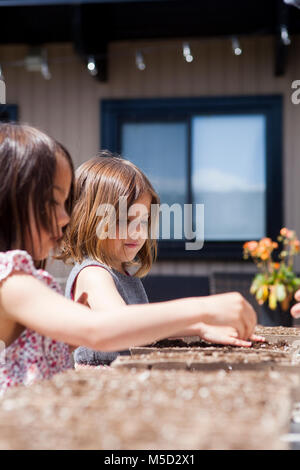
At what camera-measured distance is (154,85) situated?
5664 millimetres

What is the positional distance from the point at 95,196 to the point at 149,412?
1.19 m

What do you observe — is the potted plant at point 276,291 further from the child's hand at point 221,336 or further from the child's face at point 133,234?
the child's hand at point 221,336

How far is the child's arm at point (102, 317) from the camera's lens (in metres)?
1.00

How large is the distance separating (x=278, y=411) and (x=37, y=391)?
30cm

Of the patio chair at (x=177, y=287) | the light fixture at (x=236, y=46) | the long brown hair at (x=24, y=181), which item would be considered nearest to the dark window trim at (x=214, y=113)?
the patio chair at (x=177, y=287)

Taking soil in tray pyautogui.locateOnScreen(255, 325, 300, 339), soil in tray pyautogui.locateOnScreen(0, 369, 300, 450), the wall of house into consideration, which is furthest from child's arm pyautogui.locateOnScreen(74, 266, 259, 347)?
the wall of house

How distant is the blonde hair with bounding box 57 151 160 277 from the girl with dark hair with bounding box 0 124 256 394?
46 cm

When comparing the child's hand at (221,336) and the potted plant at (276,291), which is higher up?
the child's hand at (221,336)

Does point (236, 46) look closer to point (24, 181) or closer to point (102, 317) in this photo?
point (24, 181)

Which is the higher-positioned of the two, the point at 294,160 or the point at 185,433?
the point at 294,160

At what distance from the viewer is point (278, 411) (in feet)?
2.23

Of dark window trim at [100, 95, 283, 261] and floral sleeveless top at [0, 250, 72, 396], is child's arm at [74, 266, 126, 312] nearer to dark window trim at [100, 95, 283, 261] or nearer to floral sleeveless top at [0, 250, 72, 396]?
floral sleeveless top at [0, 250, 72, 396]

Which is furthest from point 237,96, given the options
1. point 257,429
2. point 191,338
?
point 257,429

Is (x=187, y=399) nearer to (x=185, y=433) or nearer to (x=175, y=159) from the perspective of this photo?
(x=185, y=433)
